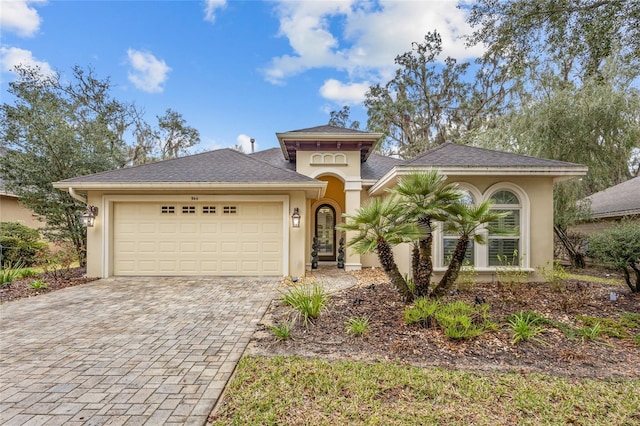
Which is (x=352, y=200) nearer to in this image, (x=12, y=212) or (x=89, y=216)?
(x=89, y=216)

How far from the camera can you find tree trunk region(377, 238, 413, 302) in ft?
16.5

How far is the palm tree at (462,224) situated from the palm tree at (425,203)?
17cm

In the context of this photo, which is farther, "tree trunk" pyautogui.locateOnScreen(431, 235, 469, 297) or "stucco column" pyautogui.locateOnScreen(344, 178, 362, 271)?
"stucco column" pyautogui.locateOnScreen(344, 178, 362, 271)

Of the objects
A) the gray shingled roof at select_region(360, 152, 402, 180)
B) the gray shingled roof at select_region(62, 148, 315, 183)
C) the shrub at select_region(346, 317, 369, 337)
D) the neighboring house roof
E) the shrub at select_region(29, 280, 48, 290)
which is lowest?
the shrub at select_region(29, 280, 48, 290)

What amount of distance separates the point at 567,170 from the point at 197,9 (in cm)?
1241

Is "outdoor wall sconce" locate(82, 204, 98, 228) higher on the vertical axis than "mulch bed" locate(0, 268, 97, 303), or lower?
higher

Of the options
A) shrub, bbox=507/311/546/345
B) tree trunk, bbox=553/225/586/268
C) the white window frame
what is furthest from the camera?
tree trunk, bbox=553/225/586/268

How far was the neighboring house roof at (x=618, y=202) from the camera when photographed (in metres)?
10.9

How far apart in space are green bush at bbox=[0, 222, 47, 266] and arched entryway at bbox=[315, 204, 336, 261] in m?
10.7

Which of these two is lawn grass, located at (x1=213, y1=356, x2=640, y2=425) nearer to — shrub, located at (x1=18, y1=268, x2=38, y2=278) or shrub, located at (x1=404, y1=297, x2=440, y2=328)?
shrub, located at (x1=404, y1=297, x2=440, y2=328)

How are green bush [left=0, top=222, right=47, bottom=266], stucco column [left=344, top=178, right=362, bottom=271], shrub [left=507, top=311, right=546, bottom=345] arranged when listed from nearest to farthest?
1. shrub [left=507, top=311, right=546, bottom=345]
2. stucco column [left=344, top=178, right=362, bottom=271]
3. green bush [left=0, top=222, right=47, bottom=266]

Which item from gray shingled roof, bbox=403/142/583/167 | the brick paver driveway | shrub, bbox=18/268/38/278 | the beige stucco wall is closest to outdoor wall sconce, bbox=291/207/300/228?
the brick paver driveway

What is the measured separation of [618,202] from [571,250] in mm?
2966

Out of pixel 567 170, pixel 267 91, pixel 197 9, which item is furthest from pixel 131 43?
pixel 567 170
